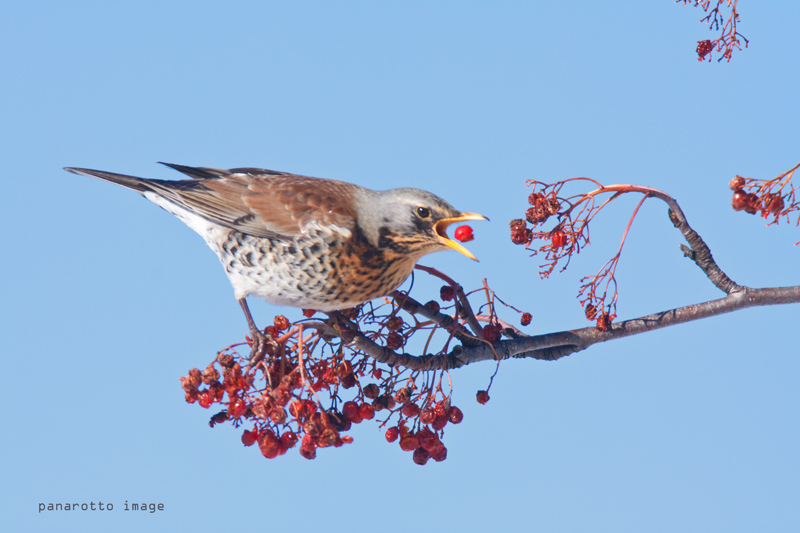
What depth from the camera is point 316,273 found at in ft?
11.3

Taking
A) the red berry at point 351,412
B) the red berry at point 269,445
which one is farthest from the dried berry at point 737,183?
the red berry at point 269,445

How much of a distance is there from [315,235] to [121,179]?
1399 millimetres

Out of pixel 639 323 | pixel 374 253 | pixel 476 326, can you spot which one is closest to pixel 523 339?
pixel 476 326

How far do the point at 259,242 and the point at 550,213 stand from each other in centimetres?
154

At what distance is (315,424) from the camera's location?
9.55ft

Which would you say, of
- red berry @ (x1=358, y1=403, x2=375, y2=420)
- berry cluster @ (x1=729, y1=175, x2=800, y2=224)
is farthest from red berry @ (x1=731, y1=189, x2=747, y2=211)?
red berry @ (x1=358, y1=403, x2=375, y2=420)

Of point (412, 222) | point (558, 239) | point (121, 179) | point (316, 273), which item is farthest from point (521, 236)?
point (121, 179)

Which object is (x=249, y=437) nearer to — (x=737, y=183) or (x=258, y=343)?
(x=258, y=343)

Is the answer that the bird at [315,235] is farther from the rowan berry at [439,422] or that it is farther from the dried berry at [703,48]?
the dried berry at [703,48]

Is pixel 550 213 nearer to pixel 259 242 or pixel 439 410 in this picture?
pixel 439 410

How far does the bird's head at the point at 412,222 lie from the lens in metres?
3.37

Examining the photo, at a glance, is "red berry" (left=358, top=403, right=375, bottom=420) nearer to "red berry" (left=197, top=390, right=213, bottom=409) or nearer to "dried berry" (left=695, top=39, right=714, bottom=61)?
"red berry" (left=197, top=390, right=213, bottom=409)

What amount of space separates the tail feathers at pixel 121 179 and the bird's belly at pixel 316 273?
34.8 inches

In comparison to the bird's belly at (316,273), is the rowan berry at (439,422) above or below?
below
